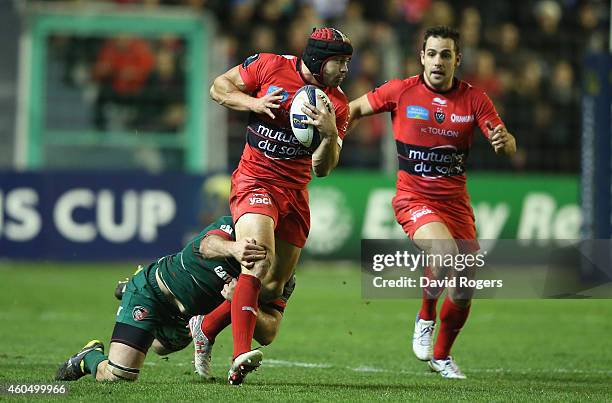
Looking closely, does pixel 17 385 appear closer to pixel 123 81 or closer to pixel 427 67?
pixel 427 67

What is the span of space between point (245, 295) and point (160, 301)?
54 centimetres

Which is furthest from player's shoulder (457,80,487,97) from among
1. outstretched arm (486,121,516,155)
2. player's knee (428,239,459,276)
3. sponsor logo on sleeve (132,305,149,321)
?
sponsor logo on sleeve (132,305,149,321)

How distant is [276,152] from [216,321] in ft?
3.90

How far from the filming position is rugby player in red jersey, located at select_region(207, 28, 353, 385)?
24.6 ft

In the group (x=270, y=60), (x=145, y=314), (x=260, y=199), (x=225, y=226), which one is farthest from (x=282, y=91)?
(x=145, y=314)

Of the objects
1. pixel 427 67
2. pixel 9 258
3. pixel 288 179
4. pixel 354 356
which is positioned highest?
pixel 427 67

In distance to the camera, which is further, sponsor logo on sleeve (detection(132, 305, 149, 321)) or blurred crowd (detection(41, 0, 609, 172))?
blurred crowd (detection(41, 0, 609, 172))

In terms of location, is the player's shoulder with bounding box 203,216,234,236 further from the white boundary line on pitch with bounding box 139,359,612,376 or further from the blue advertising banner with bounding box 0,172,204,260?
the blue advertising banner with bounding box 0,172,204,260

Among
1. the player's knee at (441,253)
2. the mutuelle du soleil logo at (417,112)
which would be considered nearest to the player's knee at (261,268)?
the player's knee at (441,253)

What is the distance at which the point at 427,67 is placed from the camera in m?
9.05

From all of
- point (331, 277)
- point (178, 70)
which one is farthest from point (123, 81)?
point (331, 277)

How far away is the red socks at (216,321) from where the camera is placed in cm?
780

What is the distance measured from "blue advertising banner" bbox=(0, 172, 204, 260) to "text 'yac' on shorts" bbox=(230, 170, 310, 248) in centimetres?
986

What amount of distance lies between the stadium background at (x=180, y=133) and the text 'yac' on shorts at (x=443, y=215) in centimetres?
819
